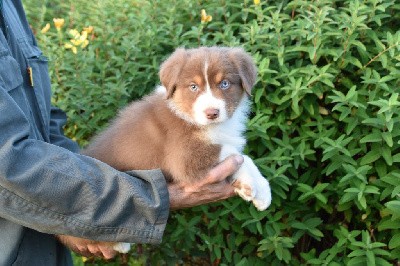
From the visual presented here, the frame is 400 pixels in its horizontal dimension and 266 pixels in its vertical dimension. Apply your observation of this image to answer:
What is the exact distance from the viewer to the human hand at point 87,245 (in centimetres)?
357

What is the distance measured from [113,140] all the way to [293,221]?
5.22 feet

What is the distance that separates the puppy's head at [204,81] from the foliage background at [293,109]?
0.60 m

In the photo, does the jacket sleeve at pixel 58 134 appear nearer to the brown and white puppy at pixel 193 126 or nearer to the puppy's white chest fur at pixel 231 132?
the brown and white puppy at pixel 193 126

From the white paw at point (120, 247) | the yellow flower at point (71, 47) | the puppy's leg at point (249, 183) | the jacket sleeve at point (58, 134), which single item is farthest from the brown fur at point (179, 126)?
the yellow flower at point (71, 47)

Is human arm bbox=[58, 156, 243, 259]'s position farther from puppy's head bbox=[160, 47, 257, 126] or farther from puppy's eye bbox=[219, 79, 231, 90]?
puppy's eye bbox=[219, 79, 231, 90]

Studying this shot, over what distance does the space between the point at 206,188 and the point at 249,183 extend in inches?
9.9

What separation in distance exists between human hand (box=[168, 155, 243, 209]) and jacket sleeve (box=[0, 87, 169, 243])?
37 cm

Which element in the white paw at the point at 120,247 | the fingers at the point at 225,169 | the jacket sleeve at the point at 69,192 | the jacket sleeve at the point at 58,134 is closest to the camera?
the jacket sleeve at the point at 69,192

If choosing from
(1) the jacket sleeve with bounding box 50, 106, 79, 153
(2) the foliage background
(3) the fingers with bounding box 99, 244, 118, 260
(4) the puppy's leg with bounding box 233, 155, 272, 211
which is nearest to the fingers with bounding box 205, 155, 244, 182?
(4) the puppy's leg with bounding box 233, 155, 272, 211

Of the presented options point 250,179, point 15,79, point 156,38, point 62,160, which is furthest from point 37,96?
point 156,38

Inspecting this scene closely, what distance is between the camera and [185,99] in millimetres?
3787

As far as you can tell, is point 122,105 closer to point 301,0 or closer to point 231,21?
point 231,21

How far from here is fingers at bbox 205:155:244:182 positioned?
3527 millimetres

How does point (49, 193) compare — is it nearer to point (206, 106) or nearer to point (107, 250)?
point (107, 250)
